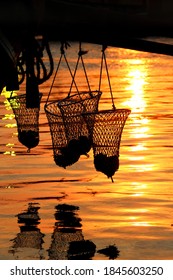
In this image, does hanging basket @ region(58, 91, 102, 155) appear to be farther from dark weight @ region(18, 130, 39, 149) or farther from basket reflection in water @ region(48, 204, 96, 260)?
basket reflection in water @ region(48, 204, 96, 260)

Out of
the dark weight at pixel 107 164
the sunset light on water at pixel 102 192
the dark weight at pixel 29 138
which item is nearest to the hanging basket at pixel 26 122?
the dark weight at pixel 29 138

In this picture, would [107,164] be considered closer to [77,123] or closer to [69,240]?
[77,123]

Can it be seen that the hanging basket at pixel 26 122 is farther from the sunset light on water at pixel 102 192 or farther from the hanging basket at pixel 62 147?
the sunset light on water at pixel 102 192

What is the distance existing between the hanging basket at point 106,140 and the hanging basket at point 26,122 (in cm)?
99

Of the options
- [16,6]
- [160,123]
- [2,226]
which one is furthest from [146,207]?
[160,123]

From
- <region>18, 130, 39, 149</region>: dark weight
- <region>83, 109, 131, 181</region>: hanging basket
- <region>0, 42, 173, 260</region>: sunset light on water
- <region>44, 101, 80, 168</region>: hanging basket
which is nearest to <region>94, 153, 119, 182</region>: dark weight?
<region>83, 109, 131, 181</region>: hanging basket

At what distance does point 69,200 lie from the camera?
2014 cm

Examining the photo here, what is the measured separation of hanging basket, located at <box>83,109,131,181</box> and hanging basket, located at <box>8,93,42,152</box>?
3.26 feet

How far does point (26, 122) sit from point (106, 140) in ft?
6.18

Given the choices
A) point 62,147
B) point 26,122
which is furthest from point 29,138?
point 62,147

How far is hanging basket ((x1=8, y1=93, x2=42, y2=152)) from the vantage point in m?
18.6

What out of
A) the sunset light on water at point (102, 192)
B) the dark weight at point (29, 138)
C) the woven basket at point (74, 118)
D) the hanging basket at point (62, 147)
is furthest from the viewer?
the dark weight at point (29, 138)

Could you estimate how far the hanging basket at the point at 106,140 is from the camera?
16875 mm
